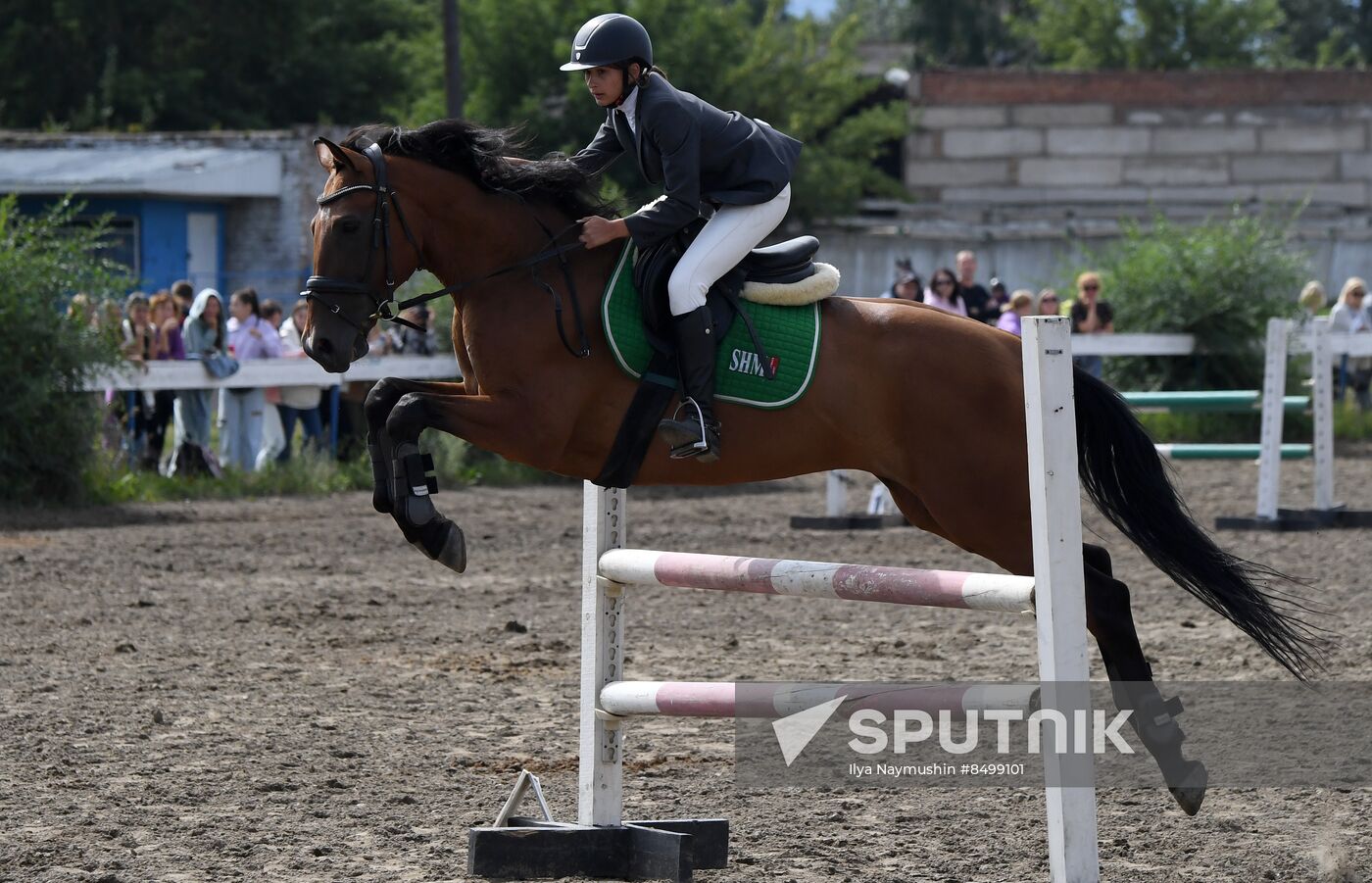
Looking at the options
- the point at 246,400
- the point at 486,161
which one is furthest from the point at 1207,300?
the point at 486,161

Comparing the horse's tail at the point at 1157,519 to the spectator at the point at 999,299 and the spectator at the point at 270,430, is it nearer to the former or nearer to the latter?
the spectator at the point at 999,299

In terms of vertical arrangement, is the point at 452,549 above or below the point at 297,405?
below

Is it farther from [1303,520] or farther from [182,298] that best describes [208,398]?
[1303,520]

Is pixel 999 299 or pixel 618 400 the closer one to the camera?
pixel 618 400

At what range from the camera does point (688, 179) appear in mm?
4867

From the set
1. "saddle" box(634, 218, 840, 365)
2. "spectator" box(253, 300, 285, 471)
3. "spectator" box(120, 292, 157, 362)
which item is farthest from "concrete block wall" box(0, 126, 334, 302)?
"saddle" box(634, 218, 840, 365)

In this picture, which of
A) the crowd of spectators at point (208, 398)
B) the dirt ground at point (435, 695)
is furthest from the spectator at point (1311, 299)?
the crowd of spectators at point (208, 398)

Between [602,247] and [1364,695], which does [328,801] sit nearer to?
[602,247]

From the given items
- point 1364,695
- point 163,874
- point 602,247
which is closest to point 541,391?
point 602,247

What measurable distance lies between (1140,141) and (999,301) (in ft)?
50.8

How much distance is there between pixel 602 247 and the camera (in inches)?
204

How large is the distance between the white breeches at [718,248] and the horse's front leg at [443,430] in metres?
0.60

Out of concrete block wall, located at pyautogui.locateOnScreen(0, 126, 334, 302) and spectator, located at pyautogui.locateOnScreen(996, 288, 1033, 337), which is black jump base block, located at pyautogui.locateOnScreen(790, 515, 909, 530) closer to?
spectator, located at pyautogui.locateOnScreen(996, 288, 1033, 337)

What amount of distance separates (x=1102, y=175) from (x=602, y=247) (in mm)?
25270
